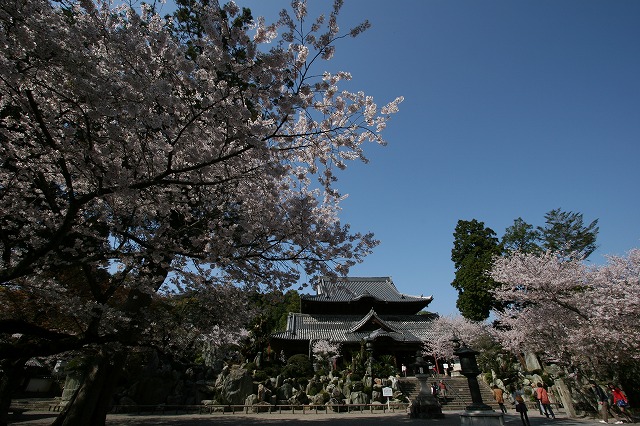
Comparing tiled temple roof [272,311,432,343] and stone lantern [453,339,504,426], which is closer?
stone lantern [453,339,504,426]

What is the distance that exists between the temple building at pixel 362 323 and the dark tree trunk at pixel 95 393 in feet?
57.8

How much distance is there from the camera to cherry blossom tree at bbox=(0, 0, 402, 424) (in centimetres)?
414

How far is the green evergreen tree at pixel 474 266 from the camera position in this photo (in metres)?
30.8

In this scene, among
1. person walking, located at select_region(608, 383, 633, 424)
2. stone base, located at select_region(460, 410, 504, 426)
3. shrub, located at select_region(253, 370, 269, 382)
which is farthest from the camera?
shrub, located at select_region(253, 370, 269, 382)

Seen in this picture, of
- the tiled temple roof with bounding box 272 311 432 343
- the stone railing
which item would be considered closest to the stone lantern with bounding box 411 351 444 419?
the stone railing

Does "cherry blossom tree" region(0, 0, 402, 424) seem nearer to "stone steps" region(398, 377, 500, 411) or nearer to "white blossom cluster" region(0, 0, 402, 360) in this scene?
"white blossom cluster" region(0, 0, 402, 360)

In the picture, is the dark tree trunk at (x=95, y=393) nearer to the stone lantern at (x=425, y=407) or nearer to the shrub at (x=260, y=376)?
the stone lantern at (x=425, y=407)

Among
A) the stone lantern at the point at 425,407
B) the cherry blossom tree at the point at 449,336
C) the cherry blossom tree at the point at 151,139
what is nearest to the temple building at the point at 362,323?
the cherry blossom tree at the point at 449,336

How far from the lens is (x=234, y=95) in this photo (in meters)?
4.72

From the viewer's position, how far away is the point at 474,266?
32.3 meters

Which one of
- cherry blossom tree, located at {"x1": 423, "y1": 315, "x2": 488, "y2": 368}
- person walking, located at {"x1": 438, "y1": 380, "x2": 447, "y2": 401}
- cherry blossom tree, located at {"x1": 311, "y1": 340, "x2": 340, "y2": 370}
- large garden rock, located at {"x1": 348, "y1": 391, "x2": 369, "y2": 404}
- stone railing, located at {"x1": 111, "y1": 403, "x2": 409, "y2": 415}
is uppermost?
cherry blossom tree, located at {"x1": 423, "y1": 315, "x2": 488, "y2": 368}

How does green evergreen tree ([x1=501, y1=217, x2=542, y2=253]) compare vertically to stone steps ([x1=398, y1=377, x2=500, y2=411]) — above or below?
above

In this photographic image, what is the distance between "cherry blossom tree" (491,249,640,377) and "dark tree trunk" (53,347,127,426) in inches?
588

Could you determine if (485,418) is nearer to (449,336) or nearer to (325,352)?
(325,352)
